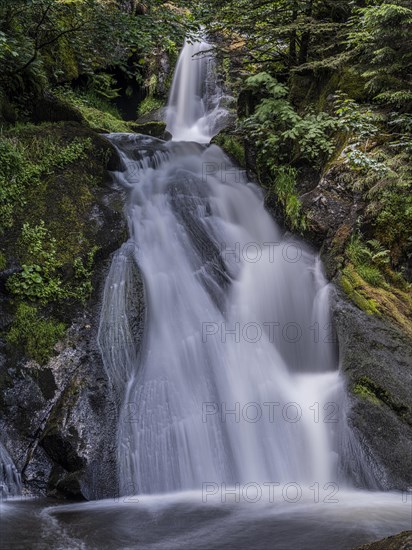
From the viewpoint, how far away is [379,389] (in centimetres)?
516

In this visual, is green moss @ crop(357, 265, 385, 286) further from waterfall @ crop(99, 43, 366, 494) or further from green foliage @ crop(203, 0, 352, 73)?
green foliage @ crop(203, 0, 352, 73)

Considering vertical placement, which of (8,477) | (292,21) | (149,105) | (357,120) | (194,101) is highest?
(149,105)

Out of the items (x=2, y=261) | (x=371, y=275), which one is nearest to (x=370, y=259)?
(x=371, y=275)

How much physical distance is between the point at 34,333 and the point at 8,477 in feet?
4.96

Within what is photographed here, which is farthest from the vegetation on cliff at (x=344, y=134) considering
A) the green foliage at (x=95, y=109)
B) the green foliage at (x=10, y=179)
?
the green foliage at (x=10, y=179)

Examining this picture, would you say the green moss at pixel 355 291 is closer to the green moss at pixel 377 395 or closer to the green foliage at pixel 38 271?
the green moss at pixel 377 395

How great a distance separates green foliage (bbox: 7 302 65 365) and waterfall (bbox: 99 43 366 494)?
0.55m

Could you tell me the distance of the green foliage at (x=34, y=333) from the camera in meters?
5.03

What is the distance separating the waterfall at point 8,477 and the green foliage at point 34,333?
102 cm

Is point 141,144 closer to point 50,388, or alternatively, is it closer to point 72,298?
point 72,298

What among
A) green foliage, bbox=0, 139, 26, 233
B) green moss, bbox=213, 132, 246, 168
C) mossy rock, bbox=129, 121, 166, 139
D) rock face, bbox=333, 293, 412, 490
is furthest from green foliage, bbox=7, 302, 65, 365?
mossy rock, bbox=129, 121, 166, 139

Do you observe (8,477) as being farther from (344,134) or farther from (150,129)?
(150,129)

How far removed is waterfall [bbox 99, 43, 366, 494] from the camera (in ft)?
16.0

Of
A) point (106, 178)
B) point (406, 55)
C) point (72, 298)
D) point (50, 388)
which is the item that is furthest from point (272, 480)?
point (406, 55)
